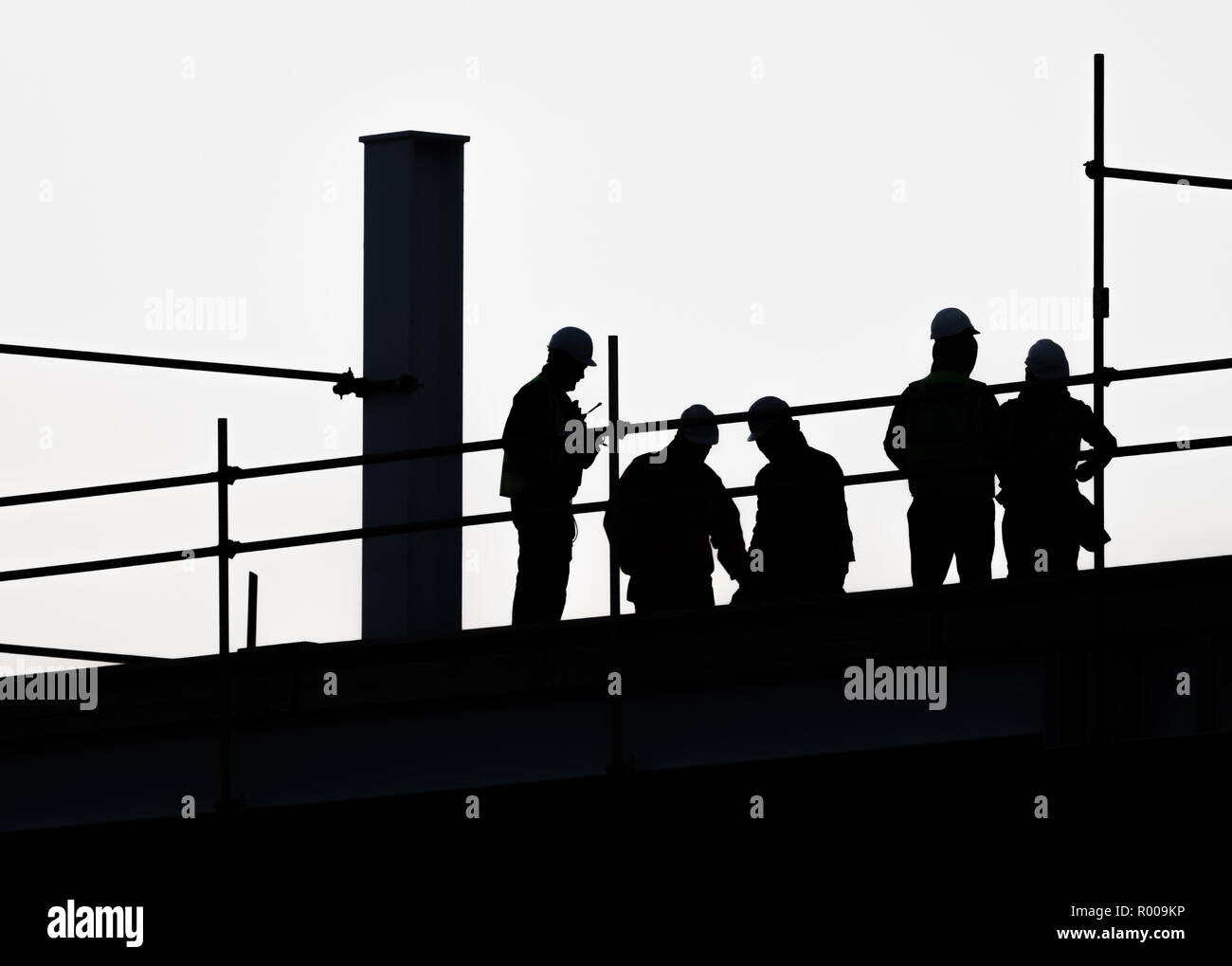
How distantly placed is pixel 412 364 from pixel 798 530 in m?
2.06

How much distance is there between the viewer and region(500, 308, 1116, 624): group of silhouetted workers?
1220 centimetres

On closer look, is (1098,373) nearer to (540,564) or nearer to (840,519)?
(840,519)

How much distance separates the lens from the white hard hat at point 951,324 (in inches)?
496

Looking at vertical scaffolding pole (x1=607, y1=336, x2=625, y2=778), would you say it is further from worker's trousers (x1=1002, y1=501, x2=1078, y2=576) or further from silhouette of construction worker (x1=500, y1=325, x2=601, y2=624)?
worker's trousers (x1=1002, y1=501, x2=1078, y2=576)

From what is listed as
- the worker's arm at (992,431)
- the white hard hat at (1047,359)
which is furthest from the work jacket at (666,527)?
the white hard hat at (1047,359)

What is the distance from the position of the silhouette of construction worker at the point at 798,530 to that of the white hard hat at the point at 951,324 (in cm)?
73

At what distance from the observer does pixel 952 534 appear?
1222 cm

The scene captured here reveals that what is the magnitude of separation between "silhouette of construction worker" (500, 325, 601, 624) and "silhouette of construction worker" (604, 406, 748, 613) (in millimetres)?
268

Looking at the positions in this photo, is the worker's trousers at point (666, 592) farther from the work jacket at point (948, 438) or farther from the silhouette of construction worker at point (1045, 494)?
the silhouette of construction worker at point (1045, 494)

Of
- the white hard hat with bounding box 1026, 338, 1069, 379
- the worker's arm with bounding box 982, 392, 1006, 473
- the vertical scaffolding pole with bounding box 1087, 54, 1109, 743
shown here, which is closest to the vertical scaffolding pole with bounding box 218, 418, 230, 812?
the worker's arm with bounding box 982, 392, 1006, 473


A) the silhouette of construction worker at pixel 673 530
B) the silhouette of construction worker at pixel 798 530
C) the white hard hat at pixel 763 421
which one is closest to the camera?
the silhouette of construction worker at pixel 798 530

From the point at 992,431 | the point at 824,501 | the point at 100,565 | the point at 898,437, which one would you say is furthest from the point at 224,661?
the point at 992,431
